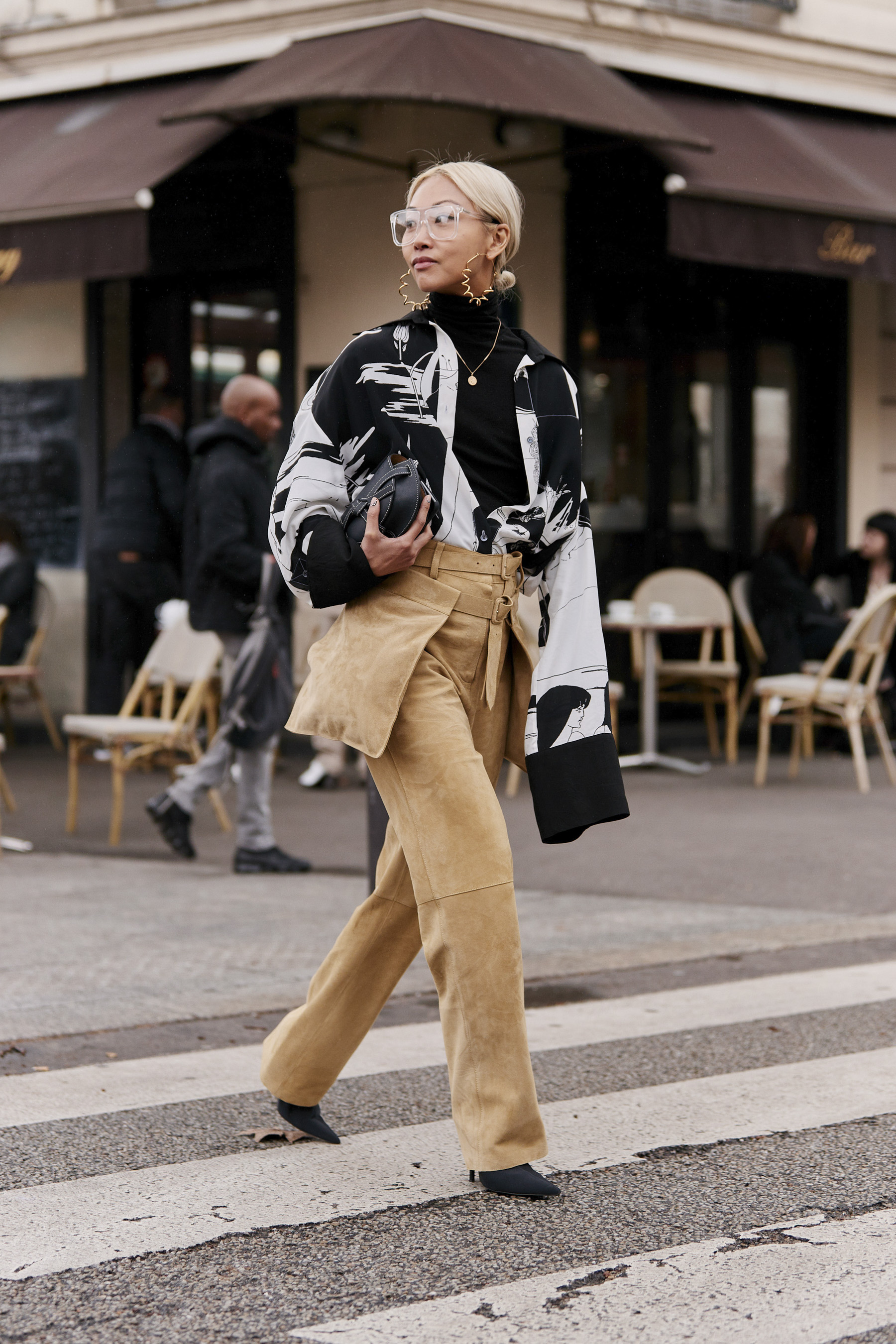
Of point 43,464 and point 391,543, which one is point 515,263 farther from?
point 391,543

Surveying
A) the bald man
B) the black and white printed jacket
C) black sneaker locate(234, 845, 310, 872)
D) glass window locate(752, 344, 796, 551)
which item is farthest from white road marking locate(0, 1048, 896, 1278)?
glass window locate(752, 344, 796, 551)

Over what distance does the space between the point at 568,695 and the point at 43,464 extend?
32.6 ft

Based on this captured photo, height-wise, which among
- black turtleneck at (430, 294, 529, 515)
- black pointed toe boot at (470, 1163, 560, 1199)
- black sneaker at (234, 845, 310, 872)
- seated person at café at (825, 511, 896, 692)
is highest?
black turtleneck at (430, 294, 529, 515)

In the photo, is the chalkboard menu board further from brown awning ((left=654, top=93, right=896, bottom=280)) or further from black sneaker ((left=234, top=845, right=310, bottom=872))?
black sneaker ((left=234, top=845, right=310, bottom=872))

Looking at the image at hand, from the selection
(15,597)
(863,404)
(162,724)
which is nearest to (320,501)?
(162,724)

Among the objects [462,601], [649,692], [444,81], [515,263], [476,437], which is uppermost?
[444,81]

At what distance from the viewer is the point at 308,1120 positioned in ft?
12.1

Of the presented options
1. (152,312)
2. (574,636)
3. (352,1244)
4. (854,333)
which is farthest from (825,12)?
(352,1244)

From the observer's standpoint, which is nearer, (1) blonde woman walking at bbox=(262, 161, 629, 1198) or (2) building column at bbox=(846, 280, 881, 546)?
(1) blonde woman walking at bbox=(262, 161, 629, 1198)

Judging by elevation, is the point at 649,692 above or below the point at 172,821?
above

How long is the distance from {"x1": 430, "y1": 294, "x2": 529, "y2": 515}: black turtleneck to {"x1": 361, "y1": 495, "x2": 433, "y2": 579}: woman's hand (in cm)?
15

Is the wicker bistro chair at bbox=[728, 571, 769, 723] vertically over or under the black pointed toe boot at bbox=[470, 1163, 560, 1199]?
over

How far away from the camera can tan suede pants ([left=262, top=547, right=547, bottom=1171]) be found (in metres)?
3.26

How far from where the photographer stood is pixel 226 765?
7.55m
